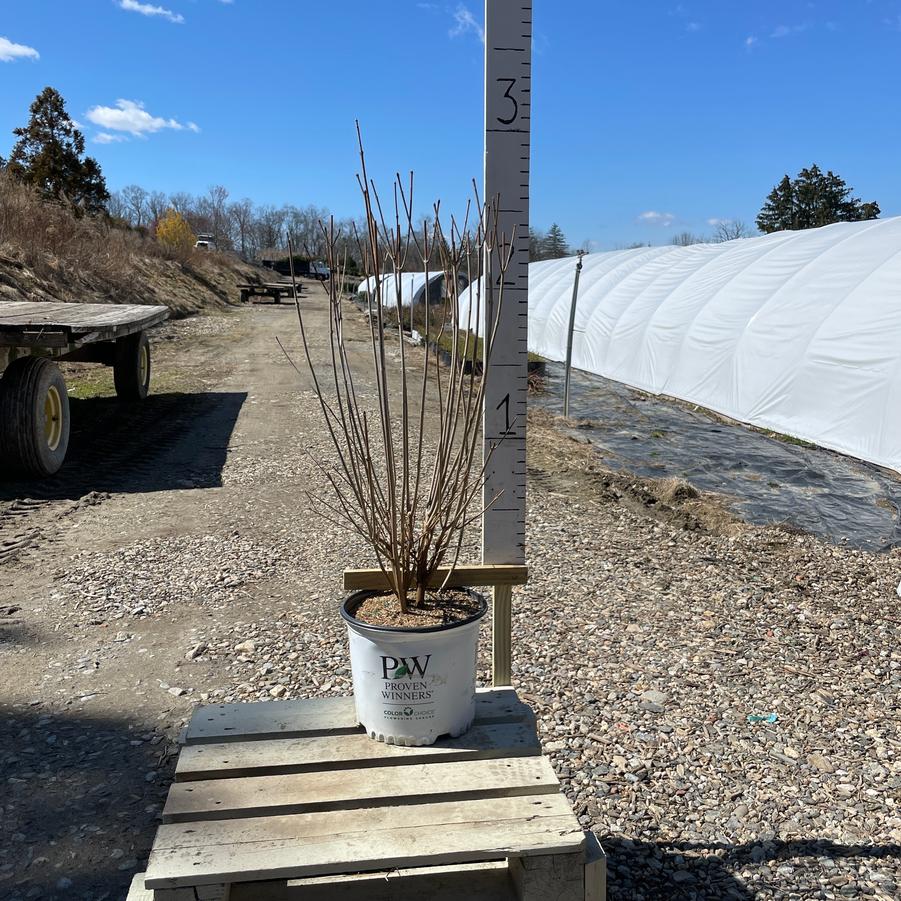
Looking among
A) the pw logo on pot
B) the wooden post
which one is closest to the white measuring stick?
the wooden post

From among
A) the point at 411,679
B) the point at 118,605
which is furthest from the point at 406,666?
the point at 118,605

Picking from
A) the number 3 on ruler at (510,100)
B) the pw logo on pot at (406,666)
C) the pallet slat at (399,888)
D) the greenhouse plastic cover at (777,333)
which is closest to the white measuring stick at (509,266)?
the number 3 on ruler at (510,100)

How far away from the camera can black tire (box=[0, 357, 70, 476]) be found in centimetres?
680

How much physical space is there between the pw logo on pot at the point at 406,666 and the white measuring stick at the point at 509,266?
0.75 m

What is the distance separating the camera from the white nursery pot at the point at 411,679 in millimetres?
2232

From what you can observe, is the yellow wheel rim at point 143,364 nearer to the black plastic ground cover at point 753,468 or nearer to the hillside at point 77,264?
the hillside at point 77,264

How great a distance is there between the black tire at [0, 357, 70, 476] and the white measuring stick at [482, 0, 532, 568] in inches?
214

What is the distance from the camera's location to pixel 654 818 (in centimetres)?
287

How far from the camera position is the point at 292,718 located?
2406mm

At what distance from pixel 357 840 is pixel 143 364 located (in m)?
10.6

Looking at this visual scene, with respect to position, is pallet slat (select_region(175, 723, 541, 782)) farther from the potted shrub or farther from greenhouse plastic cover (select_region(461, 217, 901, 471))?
greenhouse plastic cover (select_region(461, 217, 901, 471))

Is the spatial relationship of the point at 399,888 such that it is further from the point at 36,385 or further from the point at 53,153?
the point at 53,153

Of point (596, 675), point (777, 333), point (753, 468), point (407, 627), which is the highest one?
point (777, 333)

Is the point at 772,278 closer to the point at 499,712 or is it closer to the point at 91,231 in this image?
the point at 499,712
